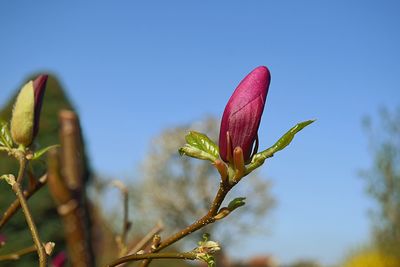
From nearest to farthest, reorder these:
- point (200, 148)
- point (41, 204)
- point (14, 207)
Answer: point (200, 148)
point (14, 207)
point (41, 204)

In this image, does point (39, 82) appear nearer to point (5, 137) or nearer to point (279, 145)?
point (5, 137)

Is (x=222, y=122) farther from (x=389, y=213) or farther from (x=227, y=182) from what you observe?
(x=389, y=213)

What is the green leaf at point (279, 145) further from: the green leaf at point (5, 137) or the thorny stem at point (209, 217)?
the green leaf at point (5, 137)

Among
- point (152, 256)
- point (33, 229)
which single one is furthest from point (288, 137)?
point (33, 229)

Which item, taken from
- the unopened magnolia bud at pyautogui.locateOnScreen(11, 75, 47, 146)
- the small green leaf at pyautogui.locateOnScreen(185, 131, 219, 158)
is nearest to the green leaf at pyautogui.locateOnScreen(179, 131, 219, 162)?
the small green leaf at pyautogui.locateOnScreen(185, 131, 219, 158)

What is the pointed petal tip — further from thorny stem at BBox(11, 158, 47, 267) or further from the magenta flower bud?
the magenta flower bud

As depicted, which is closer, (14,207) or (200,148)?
(200,148)

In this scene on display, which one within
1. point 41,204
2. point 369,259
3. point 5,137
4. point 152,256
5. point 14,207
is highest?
point 41,204

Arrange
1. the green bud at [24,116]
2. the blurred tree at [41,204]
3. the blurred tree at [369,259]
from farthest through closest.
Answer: the blurred tree at [369,259]
the blurred tree at [41,204]
the green bud at [24,116]

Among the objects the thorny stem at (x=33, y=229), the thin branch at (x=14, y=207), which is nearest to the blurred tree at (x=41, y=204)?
the thin branch at (x=14, y=207)
